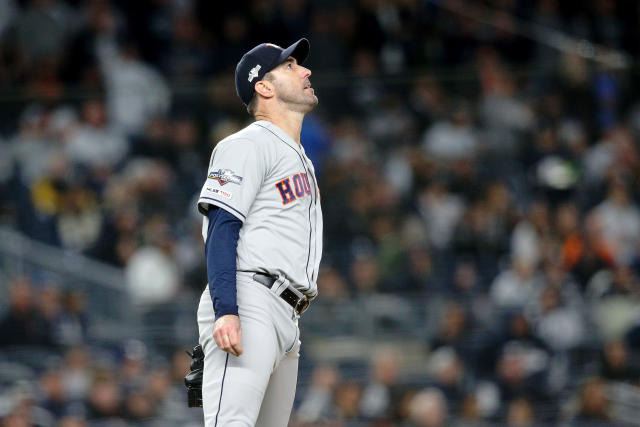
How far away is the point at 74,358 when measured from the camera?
28.3ft

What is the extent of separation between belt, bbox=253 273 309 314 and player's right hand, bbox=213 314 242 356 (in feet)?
0.71

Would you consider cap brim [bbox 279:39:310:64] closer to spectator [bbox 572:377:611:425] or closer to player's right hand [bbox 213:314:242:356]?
player's right hand [bbox 213:314:242:356]

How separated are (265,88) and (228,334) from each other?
959 millimetres

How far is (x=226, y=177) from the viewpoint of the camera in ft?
11.4

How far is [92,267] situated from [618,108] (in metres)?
5.15

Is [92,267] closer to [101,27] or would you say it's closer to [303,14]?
[101,27]

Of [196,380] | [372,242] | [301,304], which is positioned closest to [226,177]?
[301,304]

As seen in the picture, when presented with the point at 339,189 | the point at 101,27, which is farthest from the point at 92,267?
the point at 101,27

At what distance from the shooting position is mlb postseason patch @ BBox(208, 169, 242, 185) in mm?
3469

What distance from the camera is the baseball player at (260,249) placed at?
336 cm

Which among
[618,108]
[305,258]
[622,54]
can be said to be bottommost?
[305,258]

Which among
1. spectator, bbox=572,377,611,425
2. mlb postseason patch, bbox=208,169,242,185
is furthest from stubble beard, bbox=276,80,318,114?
spectator, bbox=572,377,611,425

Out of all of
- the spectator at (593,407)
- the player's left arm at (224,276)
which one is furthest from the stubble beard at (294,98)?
the spectator at (593,407)

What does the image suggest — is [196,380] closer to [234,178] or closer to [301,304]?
[301,304]
